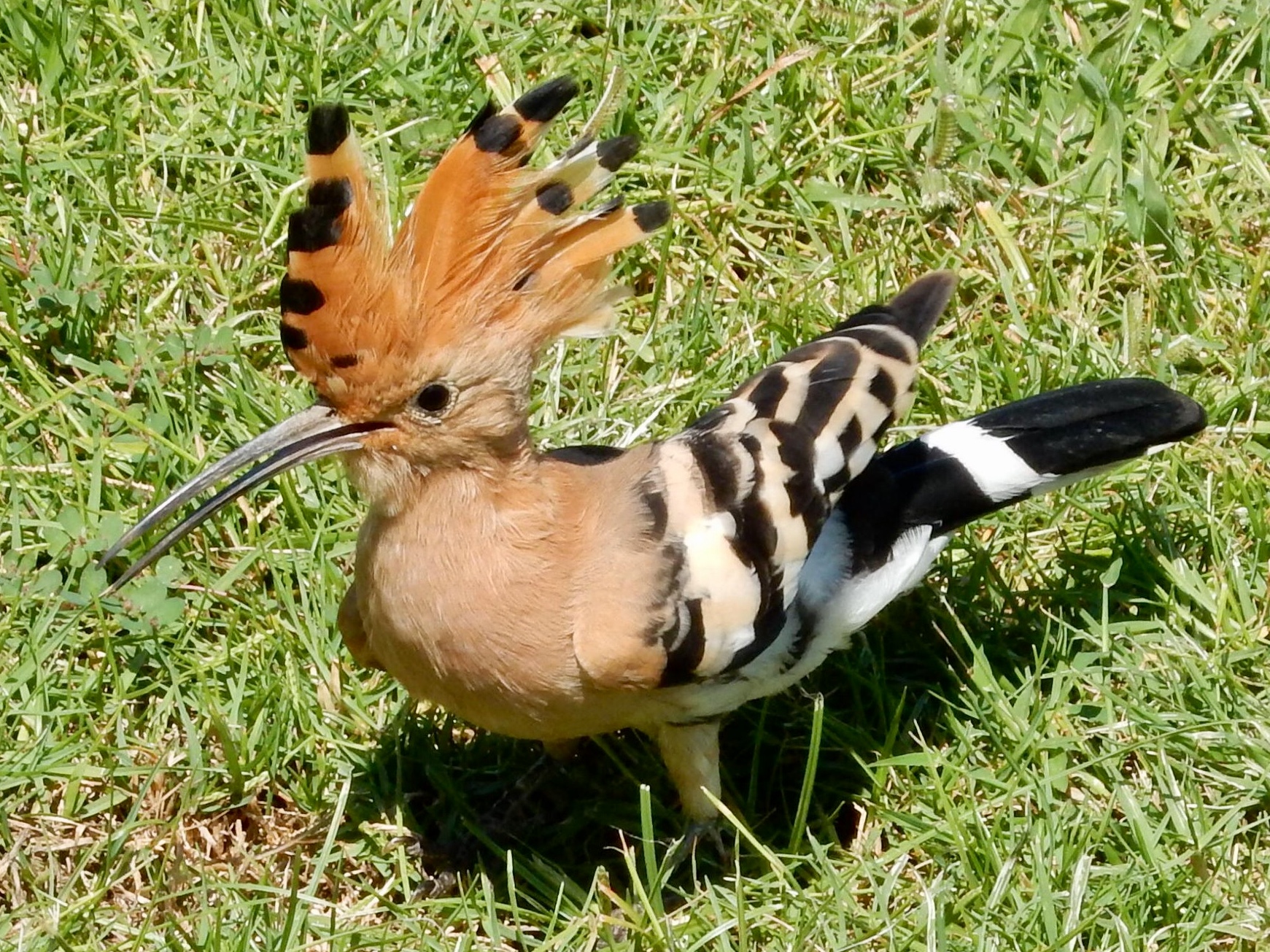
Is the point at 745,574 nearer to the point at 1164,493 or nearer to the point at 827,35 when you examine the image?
the point at 1164,493

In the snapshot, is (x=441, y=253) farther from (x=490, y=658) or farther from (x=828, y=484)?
(x=828, y=484)

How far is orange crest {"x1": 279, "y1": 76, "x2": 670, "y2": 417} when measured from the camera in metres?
2.31

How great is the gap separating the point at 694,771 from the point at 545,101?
3.44 feet

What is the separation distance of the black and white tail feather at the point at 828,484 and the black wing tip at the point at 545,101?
0.61 metres

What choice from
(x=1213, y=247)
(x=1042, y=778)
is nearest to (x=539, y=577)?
(x=1042, y=778)

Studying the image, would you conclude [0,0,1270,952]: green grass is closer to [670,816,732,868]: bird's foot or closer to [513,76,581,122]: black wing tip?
[670,816,732,868]: bird's foot

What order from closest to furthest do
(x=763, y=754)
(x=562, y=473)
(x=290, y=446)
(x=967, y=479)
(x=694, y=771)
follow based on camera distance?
(x=290, y=446)
(x=562, y=473)
(x=694, y=771)
(x=967, y=479)
(x=763, y=754)

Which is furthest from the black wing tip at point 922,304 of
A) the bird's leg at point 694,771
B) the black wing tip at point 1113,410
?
the bird's leg at point 694,771

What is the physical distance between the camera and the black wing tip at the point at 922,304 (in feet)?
9.59

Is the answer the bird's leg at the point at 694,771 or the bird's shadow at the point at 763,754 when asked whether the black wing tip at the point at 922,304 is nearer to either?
the bird's shadow at the point at 763,754

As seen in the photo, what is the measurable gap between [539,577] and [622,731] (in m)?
0.67

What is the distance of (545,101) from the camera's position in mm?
2381

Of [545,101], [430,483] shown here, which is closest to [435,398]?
[430,483]

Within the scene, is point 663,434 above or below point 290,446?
below
